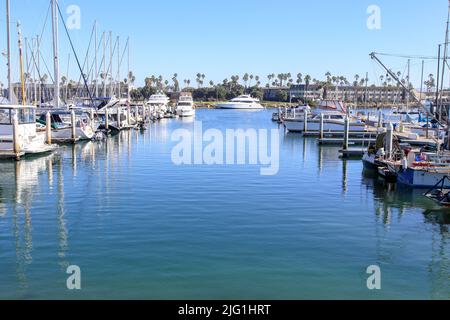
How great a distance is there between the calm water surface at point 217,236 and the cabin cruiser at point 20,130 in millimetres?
6881

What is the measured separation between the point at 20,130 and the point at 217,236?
95.1 ft

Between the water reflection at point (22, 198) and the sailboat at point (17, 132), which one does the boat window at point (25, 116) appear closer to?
the sailboat at point (17, 132)

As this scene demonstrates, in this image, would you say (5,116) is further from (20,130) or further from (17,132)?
(17,132)

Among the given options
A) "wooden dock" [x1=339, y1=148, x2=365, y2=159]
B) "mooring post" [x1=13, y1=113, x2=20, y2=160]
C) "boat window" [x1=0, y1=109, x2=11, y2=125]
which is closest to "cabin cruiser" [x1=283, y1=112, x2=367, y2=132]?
"wooden dock" [x1=339, y1=148, x2=365, y2=159]

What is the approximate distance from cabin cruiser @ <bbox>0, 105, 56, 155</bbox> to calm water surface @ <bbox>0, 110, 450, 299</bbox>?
6881mm

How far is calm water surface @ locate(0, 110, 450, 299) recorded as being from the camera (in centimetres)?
1584

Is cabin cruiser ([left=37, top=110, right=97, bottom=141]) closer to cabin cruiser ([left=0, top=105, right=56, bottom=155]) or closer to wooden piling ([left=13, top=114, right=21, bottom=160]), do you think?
cabin cruiser ([left=0, top=105, right=56, bottom=155])

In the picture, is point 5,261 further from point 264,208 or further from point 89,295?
point 264,208

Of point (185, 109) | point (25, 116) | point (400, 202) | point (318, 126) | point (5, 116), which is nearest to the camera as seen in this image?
point (400, 202)

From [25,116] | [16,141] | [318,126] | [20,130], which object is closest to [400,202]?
[16,141]

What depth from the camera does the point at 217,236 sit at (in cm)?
2103
